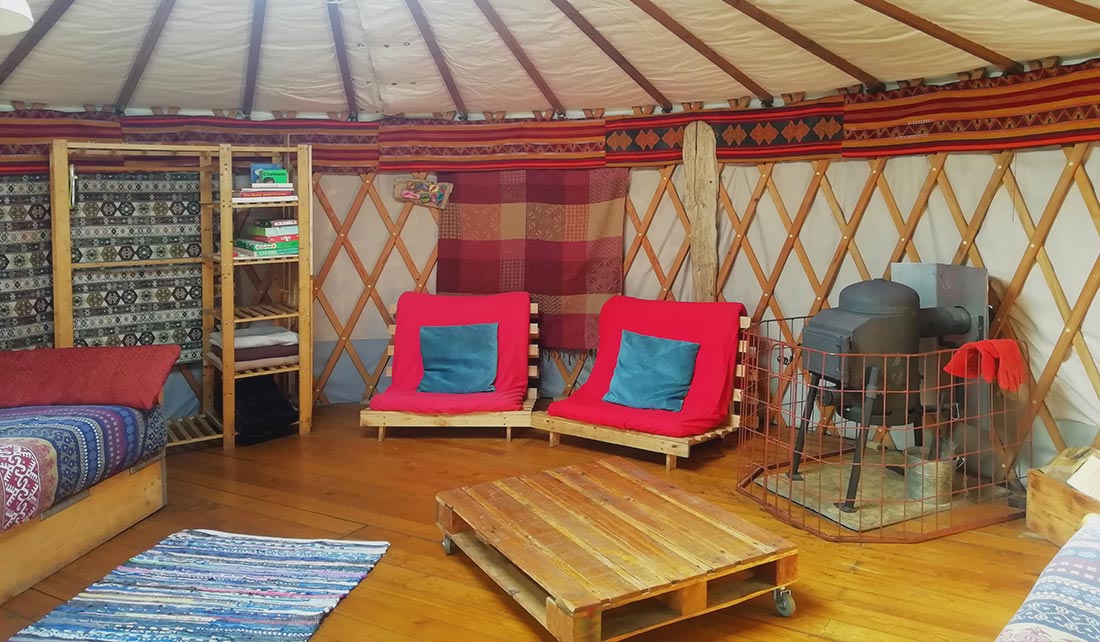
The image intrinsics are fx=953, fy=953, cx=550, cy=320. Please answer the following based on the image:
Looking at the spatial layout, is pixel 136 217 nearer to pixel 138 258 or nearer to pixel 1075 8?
pixel 138 258

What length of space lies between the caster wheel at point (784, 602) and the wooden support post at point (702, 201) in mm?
2034

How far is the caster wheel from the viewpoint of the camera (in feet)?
8.34

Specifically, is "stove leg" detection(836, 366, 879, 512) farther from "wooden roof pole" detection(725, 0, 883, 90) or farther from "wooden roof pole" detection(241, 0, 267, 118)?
"wooden roof pole" detection(241, 0, 267, 118)

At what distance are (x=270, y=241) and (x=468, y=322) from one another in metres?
0.98

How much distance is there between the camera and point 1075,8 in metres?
2.64

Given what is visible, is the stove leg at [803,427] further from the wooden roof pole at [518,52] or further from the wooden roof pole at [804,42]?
the wooden roof pole at [518,52]

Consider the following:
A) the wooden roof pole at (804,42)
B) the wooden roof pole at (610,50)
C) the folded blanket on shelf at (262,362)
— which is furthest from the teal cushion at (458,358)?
the wooden roof pole at (804,42)

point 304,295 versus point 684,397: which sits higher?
point 304,295

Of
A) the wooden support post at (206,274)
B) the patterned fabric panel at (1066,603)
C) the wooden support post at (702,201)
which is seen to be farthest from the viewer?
the wooden support post at (702,201)

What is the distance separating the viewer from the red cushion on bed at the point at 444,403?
164 inches

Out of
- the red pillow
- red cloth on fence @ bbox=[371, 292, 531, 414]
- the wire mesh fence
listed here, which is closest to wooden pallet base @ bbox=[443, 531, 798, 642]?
the wire mesh fence

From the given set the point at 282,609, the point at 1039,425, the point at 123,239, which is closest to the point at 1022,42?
the point at 1039,425

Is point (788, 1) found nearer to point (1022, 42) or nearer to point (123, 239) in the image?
point (1022, 42)

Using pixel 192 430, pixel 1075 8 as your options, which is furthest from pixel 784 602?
pixel 192 430
